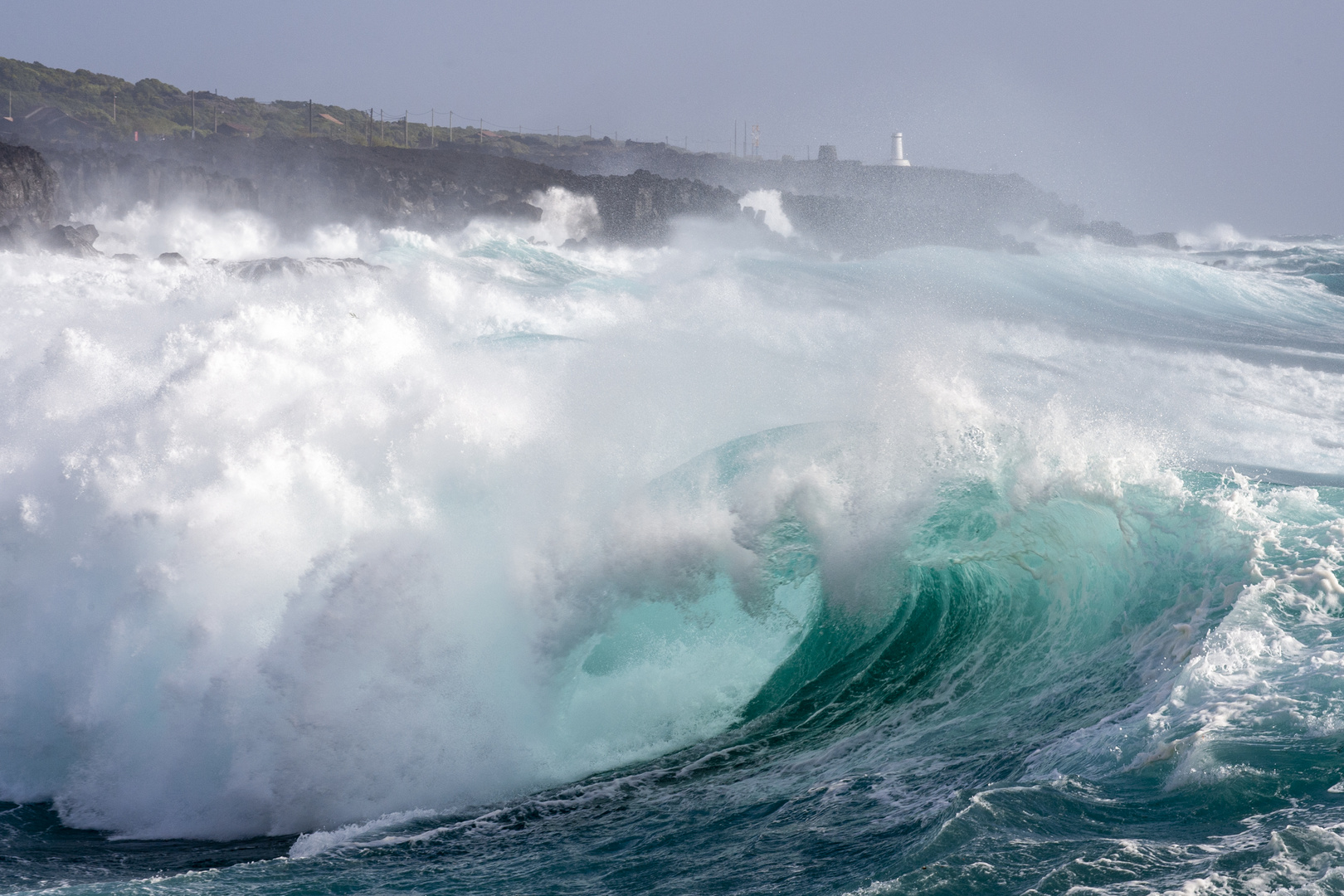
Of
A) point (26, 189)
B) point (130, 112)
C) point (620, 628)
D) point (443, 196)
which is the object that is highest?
point (130, 112)

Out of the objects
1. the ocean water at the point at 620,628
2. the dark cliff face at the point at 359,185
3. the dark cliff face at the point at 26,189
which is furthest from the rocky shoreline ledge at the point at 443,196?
the ocean water at the point at 620,628

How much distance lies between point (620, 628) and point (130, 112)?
2518 inches

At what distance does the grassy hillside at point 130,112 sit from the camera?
5275 cm

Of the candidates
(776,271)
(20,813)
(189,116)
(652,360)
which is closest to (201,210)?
(189,116)

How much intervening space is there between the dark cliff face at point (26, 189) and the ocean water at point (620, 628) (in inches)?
994

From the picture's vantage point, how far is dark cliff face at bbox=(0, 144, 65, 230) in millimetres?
31812

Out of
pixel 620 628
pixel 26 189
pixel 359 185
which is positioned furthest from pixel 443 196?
pixel 620 628

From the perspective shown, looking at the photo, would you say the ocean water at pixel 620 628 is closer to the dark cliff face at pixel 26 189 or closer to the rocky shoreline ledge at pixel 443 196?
the dark cliff face at pixel 26 189

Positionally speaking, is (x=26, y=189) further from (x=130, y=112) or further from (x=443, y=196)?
(x=130, y=112)

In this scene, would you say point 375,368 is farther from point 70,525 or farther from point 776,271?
point 776,271

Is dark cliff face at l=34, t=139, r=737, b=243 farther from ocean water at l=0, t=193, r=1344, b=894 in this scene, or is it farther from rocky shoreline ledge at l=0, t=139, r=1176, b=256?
ocean water at l=0, t=193, r=1344, b=894

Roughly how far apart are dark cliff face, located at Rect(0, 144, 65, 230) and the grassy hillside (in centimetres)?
1360

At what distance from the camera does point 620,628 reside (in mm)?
7844

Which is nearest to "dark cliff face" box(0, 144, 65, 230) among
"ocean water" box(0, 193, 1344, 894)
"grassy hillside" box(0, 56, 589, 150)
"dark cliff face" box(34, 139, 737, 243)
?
"dark cliff face" box(34, 139, 737, 243)
